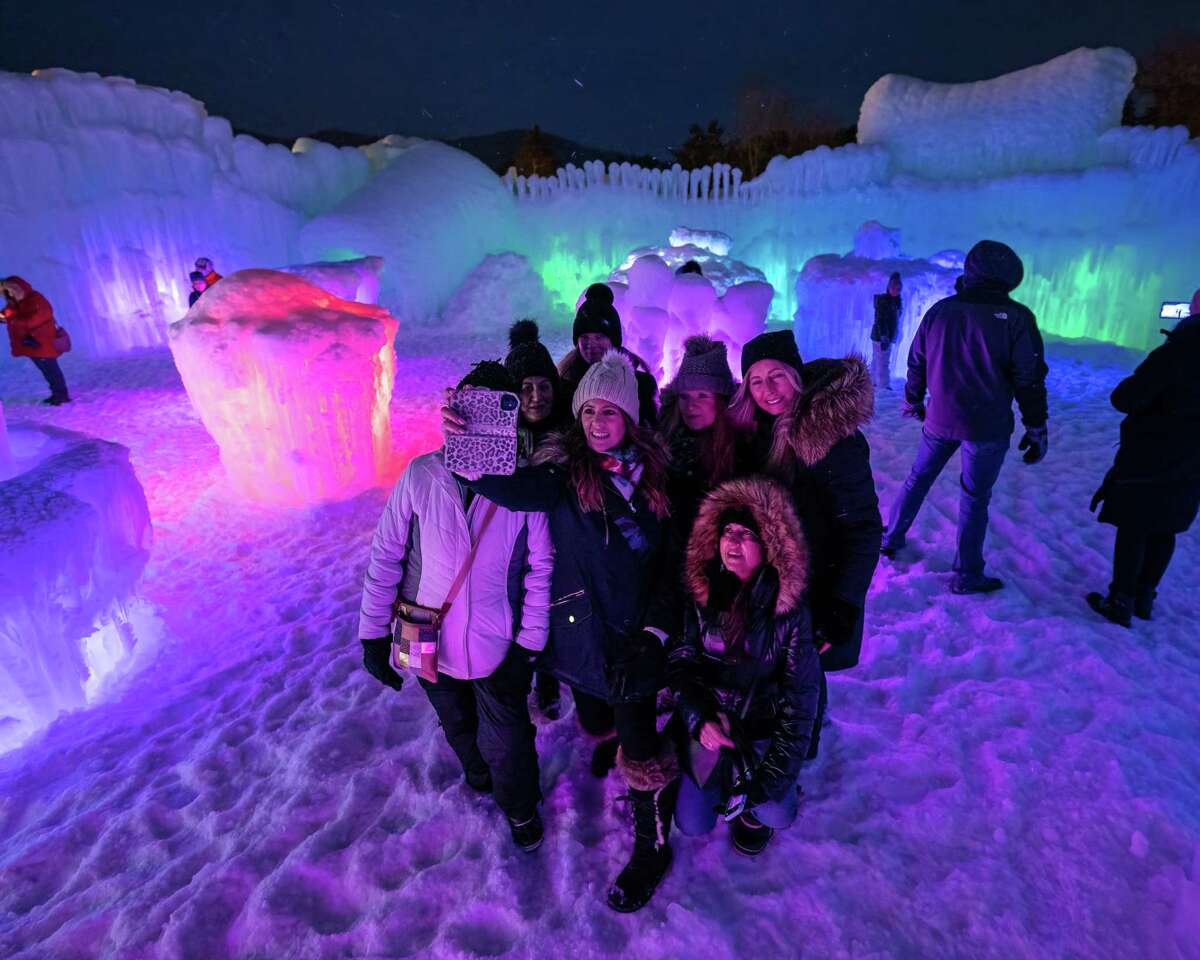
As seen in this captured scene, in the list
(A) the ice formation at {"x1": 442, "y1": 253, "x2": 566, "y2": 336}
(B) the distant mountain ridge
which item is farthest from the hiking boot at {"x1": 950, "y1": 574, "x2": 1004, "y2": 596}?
(B) the distant mountain ridge

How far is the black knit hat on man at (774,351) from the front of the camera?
8.01 feet

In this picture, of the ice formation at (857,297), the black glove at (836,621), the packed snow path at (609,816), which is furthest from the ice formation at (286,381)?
the ice formation at (857,297)

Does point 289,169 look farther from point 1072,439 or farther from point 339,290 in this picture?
point 1072,439

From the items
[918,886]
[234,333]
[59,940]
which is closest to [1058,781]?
[918,886]

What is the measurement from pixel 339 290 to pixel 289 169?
6286 mm

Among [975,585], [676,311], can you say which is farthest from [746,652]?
[676,311]

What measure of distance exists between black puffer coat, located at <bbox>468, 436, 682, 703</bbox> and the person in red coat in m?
9.09

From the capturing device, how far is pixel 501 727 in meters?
2.35

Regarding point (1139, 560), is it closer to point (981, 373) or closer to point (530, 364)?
point (981, 373)

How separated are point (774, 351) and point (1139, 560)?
118 inches

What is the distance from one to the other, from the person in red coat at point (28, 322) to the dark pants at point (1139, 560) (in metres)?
11.2

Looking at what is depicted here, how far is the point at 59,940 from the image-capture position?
2.18 meters

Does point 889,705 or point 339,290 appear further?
point 339,290

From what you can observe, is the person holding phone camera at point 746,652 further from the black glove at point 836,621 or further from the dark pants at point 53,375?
the dark pants at point 53,375
